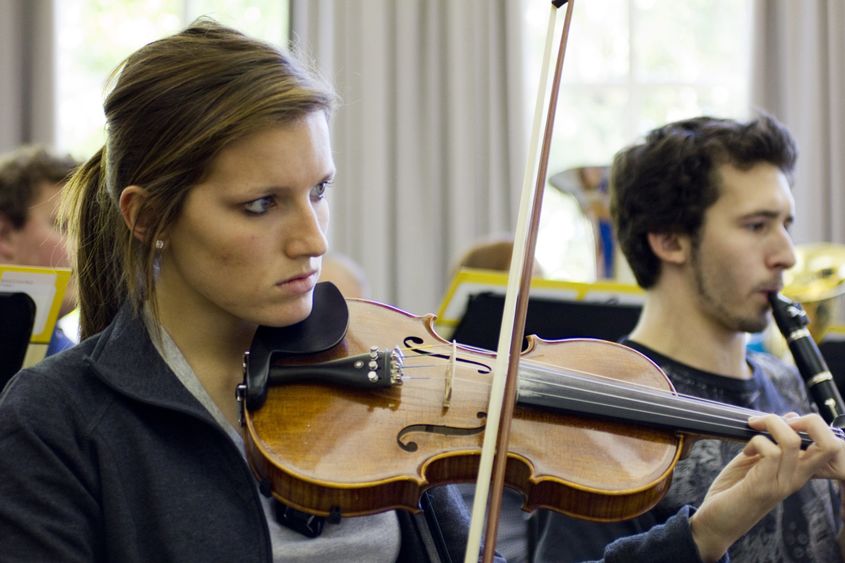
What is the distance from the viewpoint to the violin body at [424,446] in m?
1.08

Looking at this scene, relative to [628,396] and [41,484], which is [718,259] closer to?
[628,396]

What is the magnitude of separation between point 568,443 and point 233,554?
15.6 inches

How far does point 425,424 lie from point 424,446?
0.03 metres

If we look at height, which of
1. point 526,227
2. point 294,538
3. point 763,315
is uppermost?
point 526,227

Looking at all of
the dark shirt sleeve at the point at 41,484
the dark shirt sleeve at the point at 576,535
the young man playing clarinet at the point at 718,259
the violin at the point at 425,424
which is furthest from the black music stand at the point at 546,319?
the dark shirt sleeve at the point at 41,484

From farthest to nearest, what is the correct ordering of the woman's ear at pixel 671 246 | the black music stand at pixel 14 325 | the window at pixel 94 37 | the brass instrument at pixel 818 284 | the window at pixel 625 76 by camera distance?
the window at pixel 94 37 < the window at pixel 625 76 < the brass instrument at pixel 818 284 < the woman's ear at pixel 671 246 < the black music stand at pixel 14 325

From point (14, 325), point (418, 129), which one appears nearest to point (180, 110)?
point (14, 325)

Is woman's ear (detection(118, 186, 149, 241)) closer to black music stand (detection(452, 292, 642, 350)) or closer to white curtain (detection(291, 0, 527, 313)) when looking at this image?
black music stand (detection(452, 292, 642, 350))

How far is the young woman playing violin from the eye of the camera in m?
1.08

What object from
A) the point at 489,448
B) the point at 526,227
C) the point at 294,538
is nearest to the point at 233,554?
the point at 294,538

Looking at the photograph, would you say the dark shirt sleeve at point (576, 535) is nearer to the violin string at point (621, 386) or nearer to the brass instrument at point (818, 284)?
the violin string at point (621, 386)

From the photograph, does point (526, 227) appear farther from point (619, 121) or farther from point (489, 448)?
point (619, 121)

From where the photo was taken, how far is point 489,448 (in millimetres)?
1060

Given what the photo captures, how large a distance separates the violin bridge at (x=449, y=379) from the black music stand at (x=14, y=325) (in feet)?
2.14
